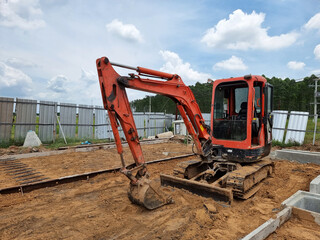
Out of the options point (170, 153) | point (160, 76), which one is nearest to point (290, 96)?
point (170, 153)

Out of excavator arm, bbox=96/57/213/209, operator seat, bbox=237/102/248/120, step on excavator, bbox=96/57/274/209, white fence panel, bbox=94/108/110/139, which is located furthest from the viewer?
white fence panel, bbox=94/108/110/139

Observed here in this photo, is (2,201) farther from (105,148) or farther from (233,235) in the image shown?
(105,148)

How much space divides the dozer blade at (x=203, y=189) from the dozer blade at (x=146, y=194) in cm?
96

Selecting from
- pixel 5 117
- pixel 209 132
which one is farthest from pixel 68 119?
pixel 209 132

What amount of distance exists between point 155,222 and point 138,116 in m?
13.7

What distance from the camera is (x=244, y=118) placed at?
588 cm

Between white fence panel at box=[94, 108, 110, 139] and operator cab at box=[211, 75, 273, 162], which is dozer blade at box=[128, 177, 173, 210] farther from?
white fence panel at box=[94, 108, 110, 139]

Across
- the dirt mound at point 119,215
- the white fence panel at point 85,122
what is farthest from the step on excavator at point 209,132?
the white fence panel at point 85,122

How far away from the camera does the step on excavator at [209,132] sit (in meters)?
3.93

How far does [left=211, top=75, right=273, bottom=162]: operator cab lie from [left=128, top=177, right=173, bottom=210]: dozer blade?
246 cm

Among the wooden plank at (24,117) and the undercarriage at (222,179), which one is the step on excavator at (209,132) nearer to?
the undercarriage at (222,179)

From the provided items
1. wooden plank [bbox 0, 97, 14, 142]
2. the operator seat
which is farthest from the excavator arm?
wooden plank [bbox 0, 97, 14, 142]

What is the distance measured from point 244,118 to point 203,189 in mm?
2365

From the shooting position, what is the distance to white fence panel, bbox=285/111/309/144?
12648 millimetres
